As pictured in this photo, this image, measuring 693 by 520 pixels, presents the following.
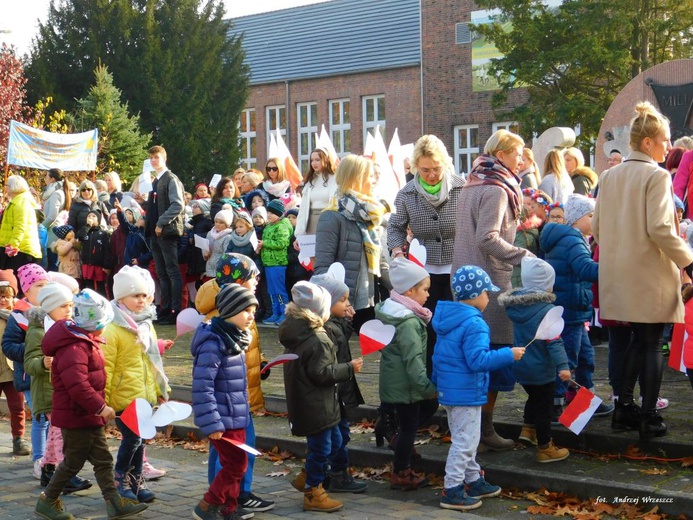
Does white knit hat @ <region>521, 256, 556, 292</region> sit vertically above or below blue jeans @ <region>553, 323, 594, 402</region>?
above

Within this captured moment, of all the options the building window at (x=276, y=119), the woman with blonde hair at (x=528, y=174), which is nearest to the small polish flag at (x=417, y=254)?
the woman with blonde hair at (x=528, y=174)

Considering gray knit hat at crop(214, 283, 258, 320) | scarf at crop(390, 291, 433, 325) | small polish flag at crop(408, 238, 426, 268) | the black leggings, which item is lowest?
the black leggings

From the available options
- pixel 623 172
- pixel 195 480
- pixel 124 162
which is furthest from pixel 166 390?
pixel 124 162

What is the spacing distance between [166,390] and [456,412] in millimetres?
1930

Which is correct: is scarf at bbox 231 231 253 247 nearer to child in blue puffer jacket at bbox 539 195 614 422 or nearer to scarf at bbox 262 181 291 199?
scarf at bbox 262 181 291 199

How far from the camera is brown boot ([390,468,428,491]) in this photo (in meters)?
7.09

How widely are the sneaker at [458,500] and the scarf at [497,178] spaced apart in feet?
6.44

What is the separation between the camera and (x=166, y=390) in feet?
23.8

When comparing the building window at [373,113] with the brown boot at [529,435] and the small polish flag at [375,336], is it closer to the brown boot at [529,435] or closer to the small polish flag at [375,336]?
the brown boot at [529,435]

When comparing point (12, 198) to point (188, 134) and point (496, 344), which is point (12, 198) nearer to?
point (496, 344)

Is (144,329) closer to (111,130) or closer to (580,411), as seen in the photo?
(580,411)

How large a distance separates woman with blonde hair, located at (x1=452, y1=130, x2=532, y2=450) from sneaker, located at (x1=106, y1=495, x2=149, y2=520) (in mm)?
2388

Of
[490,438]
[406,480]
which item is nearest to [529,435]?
[490,438]

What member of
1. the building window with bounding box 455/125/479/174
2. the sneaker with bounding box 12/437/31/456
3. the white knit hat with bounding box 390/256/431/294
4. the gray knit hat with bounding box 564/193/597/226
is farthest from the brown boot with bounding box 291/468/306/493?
the building window with bounding box 455/125/479/174
